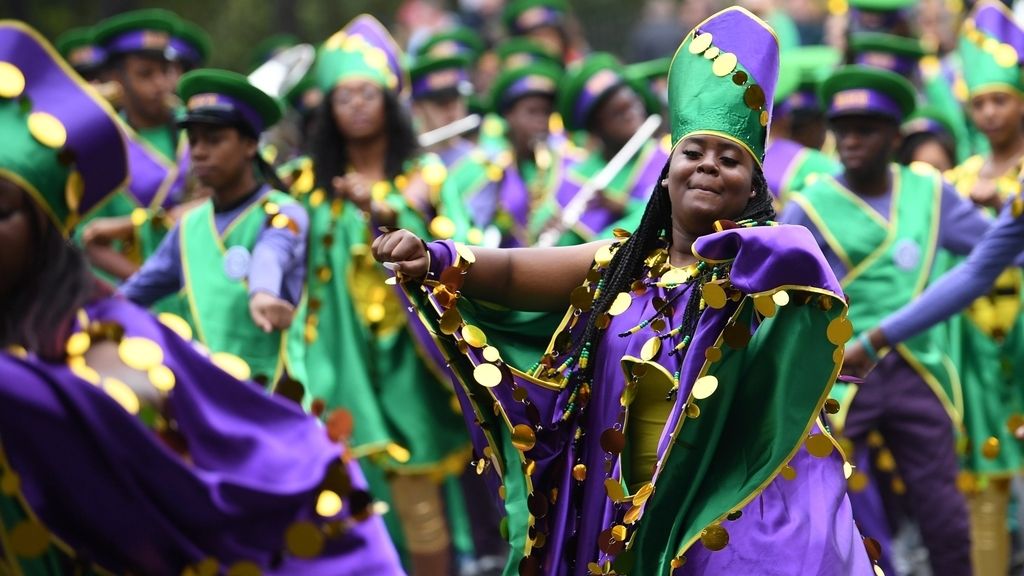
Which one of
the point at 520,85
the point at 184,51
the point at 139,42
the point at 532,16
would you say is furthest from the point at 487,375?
the point at 532,16

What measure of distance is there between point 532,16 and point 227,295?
23.9ft

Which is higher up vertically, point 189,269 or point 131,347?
point 131,347

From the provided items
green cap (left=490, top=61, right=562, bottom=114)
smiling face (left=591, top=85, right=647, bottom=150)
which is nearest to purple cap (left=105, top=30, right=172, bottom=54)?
green cap (left=490, top=61, right=562, bottom=114)

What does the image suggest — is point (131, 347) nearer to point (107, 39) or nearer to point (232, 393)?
point (232, 393)

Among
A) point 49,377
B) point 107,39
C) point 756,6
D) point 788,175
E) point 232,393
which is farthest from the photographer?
point 756,6

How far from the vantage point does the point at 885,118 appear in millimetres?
7832

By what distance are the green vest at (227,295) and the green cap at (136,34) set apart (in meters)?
3.15

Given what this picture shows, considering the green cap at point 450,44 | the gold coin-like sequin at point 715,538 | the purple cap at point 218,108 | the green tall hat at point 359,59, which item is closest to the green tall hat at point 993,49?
the green tall hat at point 359,59

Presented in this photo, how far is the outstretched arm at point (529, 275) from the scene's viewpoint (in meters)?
4.96

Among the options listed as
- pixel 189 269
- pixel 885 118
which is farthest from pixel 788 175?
pixel 189 269

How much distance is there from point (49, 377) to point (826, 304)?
1.83 metres

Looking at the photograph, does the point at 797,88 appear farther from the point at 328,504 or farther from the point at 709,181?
the point at 328,504

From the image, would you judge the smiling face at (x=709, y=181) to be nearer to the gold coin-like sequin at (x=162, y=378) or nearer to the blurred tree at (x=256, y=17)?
the gold coin-like sequin at (x=162, y=378)

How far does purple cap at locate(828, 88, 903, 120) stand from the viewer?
781 cm
